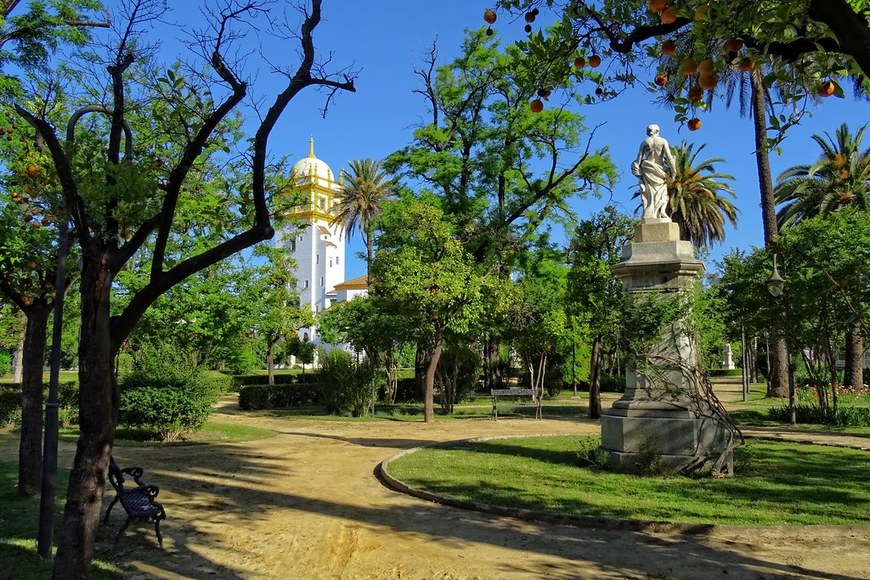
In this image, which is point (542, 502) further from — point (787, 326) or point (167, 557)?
point (787, 326)

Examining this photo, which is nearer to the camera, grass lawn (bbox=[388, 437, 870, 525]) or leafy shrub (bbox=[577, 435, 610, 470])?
grass lawn (bbox=[388, 437, 870, 525])

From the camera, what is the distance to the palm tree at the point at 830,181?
31078 mm

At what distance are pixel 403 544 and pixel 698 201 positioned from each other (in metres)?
36.8

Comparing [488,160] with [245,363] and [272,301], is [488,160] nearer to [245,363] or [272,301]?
[272,301]

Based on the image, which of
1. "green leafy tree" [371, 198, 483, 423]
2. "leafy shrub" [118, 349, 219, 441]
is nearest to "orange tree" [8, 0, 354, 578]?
"leafy shrub" [118, 349, 219, 441]

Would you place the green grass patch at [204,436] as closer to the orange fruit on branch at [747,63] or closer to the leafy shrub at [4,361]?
the orange fruit on branch at [747,63]

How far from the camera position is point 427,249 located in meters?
22.2

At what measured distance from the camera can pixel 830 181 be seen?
32500 mm

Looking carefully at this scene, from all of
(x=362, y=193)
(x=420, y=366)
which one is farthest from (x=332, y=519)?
(x=362, y=193)

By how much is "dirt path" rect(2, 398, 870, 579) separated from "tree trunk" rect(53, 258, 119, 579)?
3.83ft

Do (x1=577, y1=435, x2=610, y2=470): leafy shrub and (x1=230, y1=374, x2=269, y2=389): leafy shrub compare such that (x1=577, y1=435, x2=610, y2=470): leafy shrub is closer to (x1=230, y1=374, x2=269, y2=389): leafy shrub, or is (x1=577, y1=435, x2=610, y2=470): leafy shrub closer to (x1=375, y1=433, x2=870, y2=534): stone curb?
(x1=375, y1=433, x2=870, y2=534): stone curb

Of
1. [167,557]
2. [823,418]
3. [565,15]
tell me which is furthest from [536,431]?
[565,15]

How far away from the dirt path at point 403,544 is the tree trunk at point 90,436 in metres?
1.17

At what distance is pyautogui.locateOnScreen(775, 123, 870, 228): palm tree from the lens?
31.1 m
